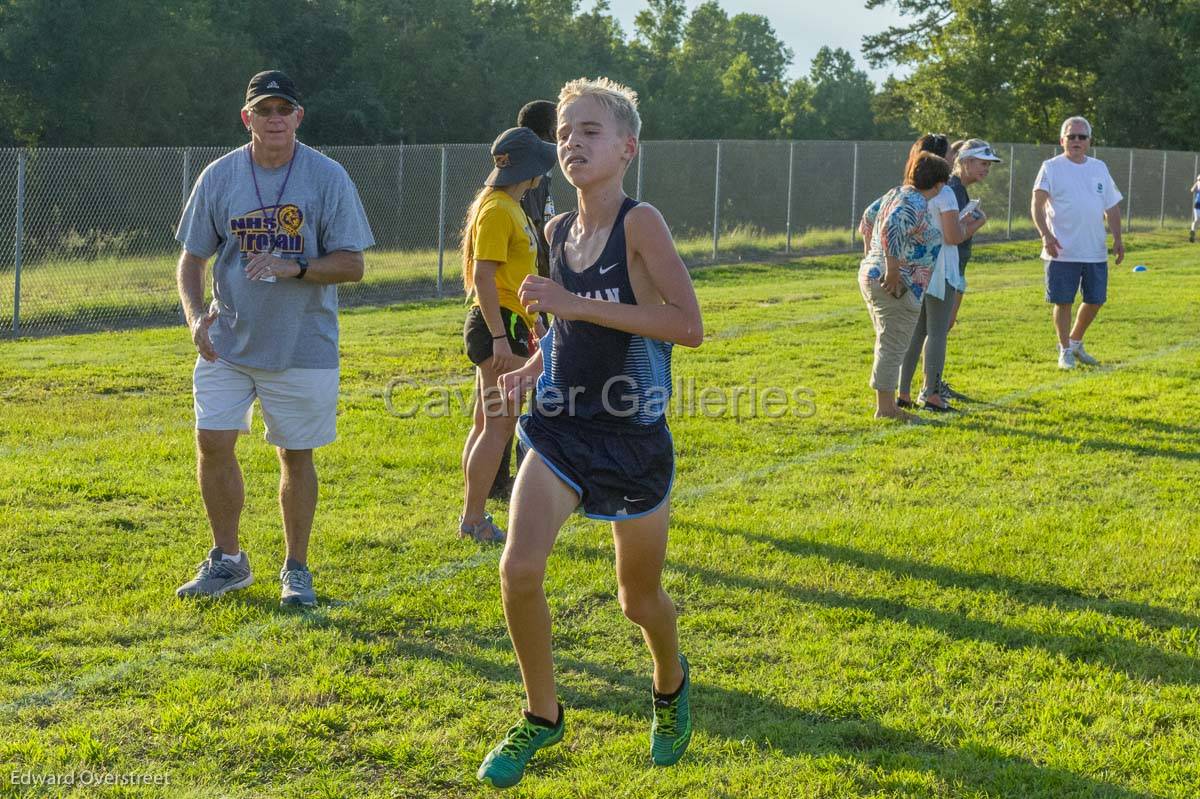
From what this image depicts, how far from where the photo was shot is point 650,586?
390cm

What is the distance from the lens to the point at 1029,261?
2536 centimetres

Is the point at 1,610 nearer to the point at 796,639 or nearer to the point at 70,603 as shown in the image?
the point at 70,603

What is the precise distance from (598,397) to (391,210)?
17804 mm

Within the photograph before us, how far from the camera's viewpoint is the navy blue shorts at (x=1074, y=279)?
11.5 metres

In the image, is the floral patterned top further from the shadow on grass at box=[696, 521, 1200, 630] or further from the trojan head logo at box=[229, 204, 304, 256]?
the trojan head logo at box=[229, 204, 304, 256]

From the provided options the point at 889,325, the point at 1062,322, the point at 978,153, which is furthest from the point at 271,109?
the point at 1062,322

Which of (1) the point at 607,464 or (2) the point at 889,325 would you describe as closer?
(1) the point at 607,464

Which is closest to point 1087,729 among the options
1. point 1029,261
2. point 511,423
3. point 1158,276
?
point 511,423

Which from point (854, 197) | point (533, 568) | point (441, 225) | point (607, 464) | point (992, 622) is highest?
point (854, 197)

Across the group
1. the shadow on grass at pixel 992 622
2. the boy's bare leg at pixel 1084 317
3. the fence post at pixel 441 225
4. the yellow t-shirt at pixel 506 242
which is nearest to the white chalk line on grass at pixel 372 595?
the shadow on grass at pixel 992 622

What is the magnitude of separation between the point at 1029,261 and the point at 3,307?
1849 cm

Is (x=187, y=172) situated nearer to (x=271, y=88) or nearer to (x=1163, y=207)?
(x=271, y=88)

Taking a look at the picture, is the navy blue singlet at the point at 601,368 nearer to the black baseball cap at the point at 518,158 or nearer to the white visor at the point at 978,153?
the black baseball cap at the point at 518,158

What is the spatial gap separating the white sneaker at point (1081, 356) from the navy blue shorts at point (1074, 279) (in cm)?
52
